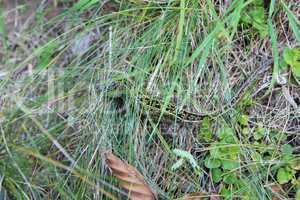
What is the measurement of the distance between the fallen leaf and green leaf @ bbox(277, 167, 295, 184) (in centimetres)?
42

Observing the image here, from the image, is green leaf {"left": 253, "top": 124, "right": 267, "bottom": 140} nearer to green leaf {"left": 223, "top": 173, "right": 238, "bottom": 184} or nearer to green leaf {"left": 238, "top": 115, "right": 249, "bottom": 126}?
green leaf {"left": 238, "top": 115, "right": 249, "bottom": 126}

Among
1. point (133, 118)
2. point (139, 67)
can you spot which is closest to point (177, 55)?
point (139, 67)

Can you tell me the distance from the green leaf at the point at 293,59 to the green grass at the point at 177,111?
1.3 inches

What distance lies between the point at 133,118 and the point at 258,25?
53 centimetres

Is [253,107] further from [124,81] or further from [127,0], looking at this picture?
[127,0]

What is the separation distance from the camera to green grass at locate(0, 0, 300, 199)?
5.59 feet

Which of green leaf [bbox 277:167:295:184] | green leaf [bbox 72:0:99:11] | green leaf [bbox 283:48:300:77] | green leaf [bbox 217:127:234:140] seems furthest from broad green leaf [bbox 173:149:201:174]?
green leaf [bbox 72:0:99:11]

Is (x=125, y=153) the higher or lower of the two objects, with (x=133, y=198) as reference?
higher

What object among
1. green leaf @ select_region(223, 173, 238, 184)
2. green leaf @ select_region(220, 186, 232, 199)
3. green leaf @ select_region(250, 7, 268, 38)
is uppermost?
green leaf @ select_region(250, 7, 268, 38)

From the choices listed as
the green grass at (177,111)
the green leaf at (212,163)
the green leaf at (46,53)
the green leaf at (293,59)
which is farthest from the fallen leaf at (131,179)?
the green leaf at (293,59)

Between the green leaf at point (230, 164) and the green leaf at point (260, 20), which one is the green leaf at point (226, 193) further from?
the green leaf at point (260, 20)

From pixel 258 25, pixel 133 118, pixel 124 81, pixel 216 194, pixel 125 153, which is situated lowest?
pixel 216 194

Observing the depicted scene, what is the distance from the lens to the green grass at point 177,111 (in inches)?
67.1

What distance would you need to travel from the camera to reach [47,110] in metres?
1.85
